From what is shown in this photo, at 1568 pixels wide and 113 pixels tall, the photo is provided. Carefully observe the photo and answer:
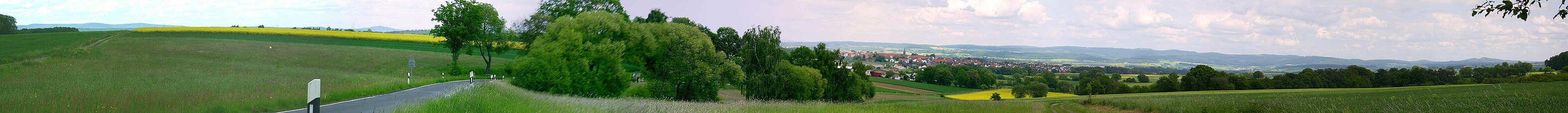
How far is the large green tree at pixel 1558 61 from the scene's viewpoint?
30219 millimetres

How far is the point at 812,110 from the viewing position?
23266mm

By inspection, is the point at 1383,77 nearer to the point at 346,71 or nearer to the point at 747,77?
the point at 747,77

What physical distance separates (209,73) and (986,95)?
58.0 metres

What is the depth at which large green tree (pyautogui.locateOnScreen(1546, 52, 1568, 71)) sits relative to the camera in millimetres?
30219

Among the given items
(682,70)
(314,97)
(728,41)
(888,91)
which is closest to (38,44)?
(682,70)

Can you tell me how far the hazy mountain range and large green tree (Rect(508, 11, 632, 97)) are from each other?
1945 centimetres

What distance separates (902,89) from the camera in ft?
255

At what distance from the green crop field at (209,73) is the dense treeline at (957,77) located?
4313 cm

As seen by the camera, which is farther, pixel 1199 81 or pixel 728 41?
pixel 1199 81

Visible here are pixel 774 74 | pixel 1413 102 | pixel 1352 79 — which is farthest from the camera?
pixel 774 74

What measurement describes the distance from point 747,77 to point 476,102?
1113 inches

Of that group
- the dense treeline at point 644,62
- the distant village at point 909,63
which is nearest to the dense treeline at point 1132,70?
the distant village at point 909,63

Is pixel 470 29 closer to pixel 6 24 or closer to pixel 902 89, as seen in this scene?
pixel 6 24

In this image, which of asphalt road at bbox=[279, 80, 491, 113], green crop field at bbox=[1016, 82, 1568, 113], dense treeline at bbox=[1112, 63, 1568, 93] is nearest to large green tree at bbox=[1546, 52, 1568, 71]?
dense treeline at bbox=[1112, 63, 1568, 93]
